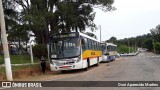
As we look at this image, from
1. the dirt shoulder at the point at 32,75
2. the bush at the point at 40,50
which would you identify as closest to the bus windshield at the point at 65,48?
the dirt shoulder at the point at 32,75

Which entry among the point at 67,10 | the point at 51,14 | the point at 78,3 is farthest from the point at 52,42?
the point at 78,3

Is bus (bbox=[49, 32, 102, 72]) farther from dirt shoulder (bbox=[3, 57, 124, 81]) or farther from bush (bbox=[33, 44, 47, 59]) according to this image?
bush (bbox=[33, 44, 47, 59])

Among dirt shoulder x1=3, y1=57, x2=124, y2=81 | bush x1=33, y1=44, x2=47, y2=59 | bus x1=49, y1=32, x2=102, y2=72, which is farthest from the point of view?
bush x1=33, y1=44, x2=47, y2=59

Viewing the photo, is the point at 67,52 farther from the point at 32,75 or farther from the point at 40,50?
the point at 40,50

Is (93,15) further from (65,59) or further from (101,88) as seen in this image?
(101,88)

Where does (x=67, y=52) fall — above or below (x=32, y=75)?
above

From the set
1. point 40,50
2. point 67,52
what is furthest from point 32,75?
point 40,50

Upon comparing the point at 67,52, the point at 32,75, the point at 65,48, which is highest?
the point at 65,48

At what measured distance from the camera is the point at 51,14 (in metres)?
34.0

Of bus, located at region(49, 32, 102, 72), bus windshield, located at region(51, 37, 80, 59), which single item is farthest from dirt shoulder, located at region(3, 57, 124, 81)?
bus windshield, located at region(51, 37, 80, 59)

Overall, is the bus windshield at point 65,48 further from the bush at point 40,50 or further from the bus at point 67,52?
the bush at point 40,50

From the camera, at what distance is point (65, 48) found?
25031 millimetres

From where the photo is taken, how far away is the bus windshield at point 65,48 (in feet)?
81.7

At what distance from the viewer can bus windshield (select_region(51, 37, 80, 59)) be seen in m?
24.9
